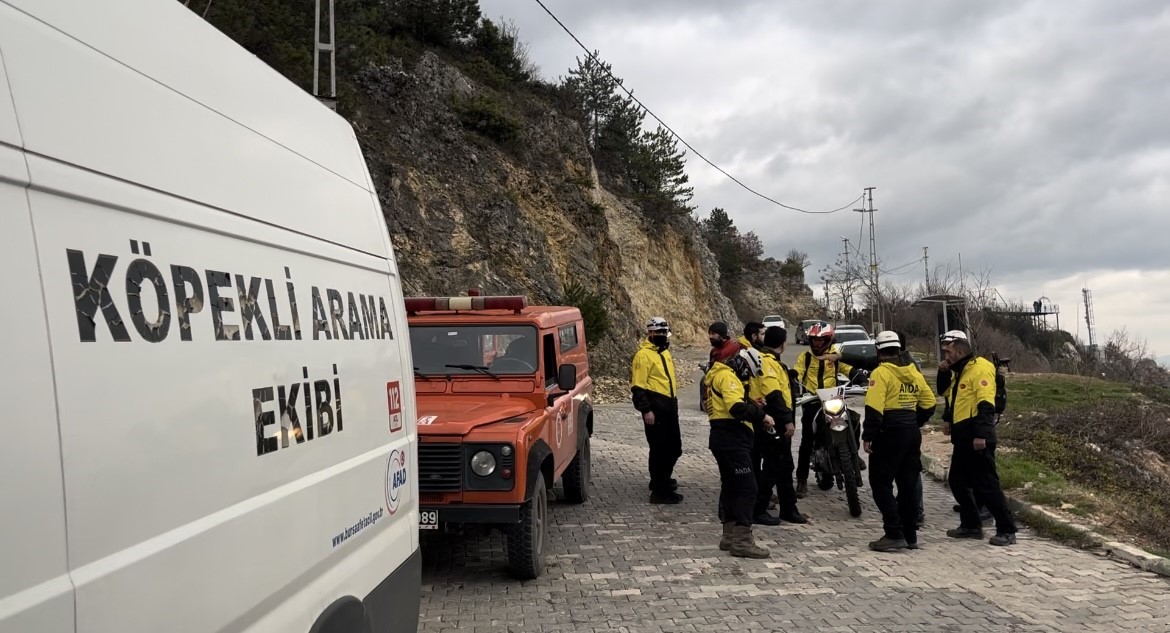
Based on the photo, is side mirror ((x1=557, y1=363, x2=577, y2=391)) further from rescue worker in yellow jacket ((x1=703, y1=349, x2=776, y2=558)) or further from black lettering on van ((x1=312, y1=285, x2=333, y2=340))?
black lettering on van ((x1=312, y1=285, x2=333, y2=340))

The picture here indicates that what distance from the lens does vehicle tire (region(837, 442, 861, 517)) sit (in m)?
8.22

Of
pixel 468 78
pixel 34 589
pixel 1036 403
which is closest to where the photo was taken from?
pixel 34 589

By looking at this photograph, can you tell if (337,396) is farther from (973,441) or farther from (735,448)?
(973,441)

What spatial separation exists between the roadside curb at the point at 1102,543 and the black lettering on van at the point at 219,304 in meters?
6.87

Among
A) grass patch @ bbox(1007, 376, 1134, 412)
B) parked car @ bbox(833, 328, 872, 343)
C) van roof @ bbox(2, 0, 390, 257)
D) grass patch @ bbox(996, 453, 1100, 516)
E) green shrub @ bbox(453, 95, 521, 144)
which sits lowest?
grass patch @ bbox(1007, 376, 1134, 412)

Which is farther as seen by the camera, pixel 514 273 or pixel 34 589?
pixel 514 273

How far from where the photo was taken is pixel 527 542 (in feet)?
19.5

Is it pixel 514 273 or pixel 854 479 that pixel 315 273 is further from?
pixel 514 273

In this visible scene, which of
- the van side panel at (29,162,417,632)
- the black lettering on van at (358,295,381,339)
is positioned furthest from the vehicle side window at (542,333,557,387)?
the van side panel at (29,162,417,632)

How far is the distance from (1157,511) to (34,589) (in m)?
10.5

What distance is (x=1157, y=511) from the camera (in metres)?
9.01

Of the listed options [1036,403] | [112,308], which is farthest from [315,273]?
[1036,403]

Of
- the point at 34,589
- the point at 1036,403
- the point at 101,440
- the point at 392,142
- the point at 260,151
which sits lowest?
the point at 1036,403

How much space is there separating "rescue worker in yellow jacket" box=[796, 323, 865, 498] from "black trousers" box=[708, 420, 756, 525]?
225 centimetres
